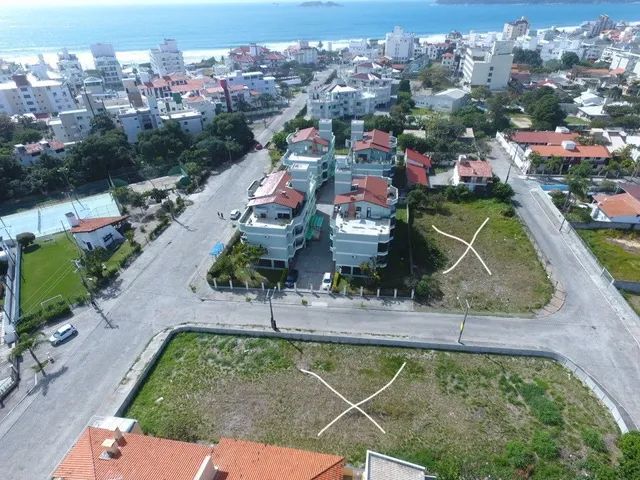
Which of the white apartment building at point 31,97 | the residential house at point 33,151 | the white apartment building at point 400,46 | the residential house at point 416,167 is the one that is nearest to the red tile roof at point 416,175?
the residential house at point 416,167

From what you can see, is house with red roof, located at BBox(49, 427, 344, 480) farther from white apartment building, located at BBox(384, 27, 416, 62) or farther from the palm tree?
white apartment building, located at BBox(384, 27, 416, 62)

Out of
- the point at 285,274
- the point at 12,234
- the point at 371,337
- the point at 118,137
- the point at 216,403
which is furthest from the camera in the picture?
the point at 118,137

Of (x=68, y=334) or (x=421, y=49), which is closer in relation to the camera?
(x=68, y=334)

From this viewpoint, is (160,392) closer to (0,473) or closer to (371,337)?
(0,473)

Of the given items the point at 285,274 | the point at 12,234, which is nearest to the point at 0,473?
the point at 285,274

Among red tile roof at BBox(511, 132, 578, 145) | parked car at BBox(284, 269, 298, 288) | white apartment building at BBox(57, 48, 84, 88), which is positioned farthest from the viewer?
white apartment building at BBox(57, 48, 84, 88)

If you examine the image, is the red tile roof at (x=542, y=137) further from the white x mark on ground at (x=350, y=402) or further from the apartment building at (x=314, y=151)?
the white x mark on ground at (x=350, y=402)

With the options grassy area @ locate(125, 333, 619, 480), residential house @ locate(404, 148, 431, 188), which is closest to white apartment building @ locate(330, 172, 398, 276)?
grassy area @ locate(125, 333, 619, 480)
